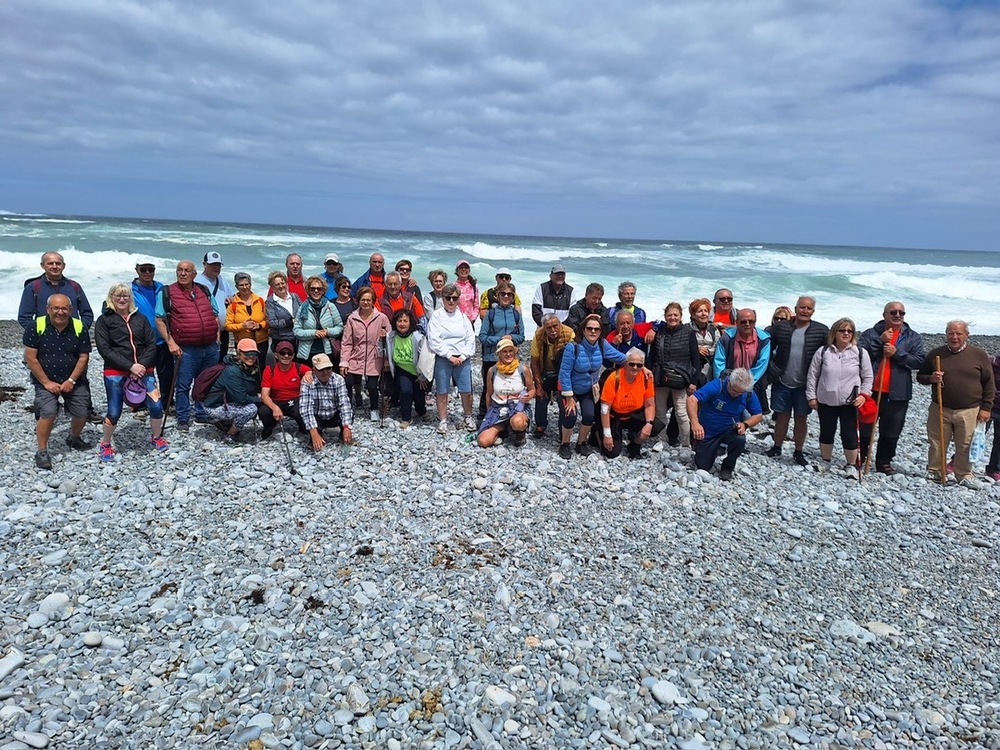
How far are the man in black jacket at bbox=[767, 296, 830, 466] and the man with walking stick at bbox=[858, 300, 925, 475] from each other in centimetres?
59

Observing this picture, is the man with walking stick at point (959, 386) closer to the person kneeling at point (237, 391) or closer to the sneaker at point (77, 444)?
the person kneeling at point (237, 391)

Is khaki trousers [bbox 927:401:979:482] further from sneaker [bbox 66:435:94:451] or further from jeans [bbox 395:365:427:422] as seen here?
sneaker [bbox 66:435:94:451]

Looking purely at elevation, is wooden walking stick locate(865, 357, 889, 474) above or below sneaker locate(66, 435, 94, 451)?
above

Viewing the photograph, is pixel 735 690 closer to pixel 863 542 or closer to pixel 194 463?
pixel 863 542

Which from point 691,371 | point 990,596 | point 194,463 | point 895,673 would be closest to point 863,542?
point 990,596

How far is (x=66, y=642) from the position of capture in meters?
4.42

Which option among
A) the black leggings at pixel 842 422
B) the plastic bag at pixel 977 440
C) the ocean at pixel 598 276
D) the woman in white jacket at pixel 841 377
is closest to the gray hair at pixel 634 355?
the woman in white jacket at pixel 841 377

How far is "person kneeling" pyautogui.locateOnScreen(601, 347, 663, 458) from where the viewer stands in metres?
7.87

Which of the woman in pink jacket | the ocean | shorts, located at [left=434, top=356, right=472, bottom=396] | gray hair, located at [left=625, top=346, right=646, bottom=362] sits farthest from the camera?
the ocean

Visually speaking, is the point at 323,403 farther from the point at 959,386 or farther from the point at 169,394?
the point at 959,386

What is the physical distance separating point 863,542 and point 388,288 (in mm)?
6349

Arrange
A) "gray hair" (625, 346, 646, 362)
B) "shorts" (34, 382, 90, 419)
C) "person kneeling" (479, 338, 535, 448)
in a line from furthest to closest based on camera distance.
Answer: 1. "person kneeling" (479, 338, 535, 448)
2. "gray hair" (625, 346, 646, 362)
3. "shorts" (34, 382, 90, 419)

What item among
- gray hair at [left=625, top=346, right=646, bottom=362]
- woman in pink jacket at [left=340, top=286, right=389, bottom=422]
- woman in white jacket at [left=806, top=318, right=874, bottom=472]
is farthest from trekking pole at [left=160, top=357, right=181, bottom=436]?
woman in white jacket at [left=806, top=318, right=874, bottom=472]

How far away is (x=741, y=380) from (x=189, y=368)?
657 centimetres
